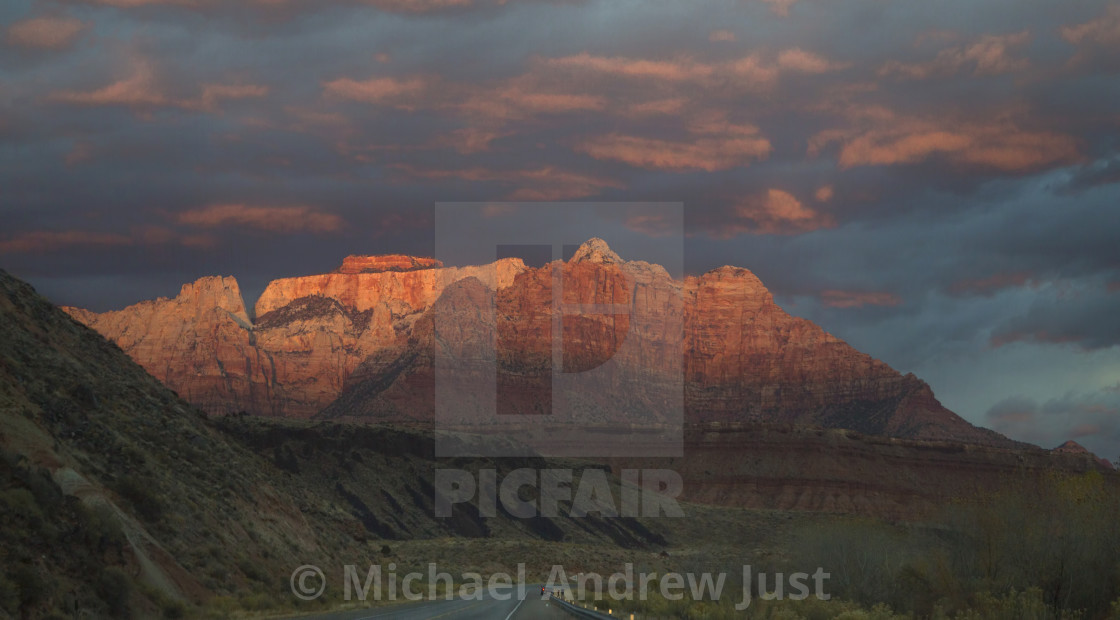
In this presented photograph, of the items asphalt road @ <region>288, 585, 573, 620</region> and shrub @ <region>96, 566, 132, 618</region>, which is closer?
shrub @ <region>96, 566, 132, 618</region>

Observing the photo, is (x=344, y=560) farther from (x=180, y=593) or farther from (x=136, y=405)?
(x=180, y=593)

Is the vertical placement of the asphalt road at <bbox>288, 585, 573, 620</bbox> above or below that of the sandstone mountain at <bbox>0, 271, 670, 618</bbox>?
below

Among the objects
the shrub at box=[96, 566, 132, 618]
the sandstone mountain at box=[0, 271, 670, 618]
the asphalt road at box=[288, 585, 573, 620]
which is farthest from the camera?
the asphalt road at box=[288, 585, 573, 620]

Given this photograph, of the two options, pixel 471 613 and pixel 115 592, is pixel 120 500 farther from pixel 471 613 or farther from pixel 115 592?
pixel 471 613

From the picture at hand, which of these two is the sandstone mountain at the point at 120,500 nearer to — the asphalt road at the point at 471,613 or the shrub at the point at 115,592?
the shrub at the point at 115,592

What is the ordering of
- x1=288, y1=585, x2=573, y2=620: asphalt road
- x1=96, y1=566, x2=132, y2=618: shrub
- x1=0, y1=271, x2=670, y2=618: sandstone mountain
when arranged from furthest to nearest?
1. x1=288, y1=585, x2=573, y2=620: asphalt road
2. x1=96, y1=566, x2=132, y2=618: shrub
3. x1=0, y1=271, x2=670, y2=618: sandstone mountain

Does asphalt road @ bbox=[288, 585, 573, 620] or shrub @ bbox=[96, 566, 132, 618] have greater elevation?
shrub @ bbox=[96, 566, 132, 618]

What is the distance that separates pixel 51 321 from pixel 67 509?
67.1ft

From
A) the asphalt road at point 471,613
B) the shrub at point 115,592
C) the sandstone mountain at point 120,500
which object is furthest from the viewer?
the asphalt road at point 471,613

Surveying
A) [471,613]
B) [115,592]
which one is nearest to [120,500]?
[115,592]

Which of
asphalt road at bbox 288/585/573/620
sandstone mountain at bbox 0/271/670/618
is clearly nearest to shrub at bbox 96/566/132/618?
sandstone mountain at bbox 0/271/670/618

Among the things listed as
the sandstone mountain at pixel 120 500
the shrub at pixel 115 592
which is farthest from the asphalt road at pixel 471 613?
the shrub at pixel 115 592

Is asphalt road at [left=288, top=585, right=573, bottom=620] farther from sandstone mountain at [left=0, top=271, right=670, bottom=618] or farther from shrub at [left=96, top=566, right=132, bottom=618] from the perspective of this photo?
shrub at [left=96, top=566, right=132, bottom=618]

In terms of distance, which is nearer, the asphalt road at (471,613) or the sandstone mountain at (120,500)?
the sandstone mountain at (120,500)
